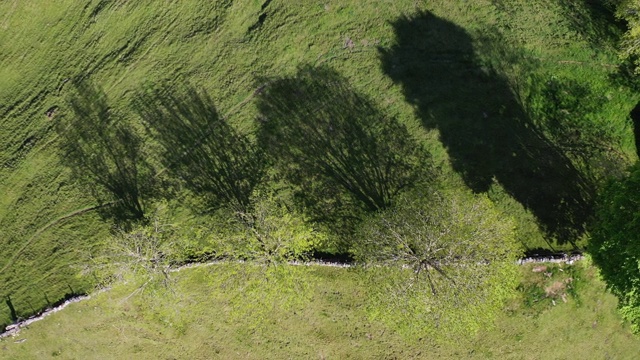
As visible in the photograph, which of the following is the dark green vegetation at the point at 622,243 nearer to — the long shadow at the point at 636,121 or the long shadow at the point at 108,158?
the long shadow at the point at 636,121

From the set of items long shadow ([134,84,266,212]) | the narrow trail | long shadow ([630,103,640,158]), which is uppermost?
long shadow ([134,84,266,212])

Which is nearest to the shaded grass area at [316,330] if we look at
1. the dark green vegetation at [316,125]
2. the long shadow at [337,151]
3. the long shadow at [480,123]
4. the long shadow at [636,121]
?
the dark green vegetation at [316,125]

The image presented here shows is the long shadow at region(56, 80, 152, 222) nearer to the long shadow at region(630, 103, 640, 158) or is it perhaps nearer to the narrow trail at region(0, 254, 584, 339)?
the narrow trail at region(0, 254, 584, 339)

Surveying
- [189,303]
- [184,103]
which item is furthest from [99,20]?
[189,303]

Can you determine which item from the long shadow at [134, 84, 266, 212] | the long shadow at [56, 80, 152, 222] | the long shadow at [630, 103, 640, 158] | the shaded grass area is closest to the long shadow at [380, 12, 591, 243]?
the shaded grass area

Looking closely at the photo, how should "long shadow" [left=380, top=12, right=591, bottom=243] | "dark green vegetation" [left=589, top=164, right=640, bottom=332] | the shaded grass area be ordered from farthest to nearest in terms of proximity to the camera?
the shaded grass area
"long shadow" [left=380, top=12, right=591, bottom=243]
"dark green vegetation" [left=589, top=164, right=640, bottom=332]

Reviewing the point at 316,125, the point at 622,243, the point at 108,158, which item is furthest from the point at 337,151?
the point at 622,243

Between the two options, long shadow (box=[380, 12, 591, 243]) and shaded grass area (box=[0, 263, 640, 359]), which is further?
shaded grass area (box=[0, 263, 640, 359])

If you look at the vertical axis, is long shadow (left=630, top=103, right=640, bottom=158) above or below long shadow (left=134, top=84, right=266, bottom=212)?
below
